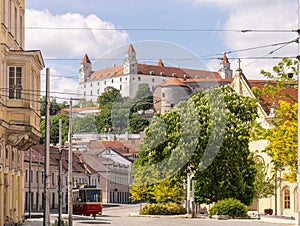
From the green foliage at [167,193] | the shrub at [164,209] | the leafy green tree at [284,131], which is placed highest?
the leafy green tree at [284,131]

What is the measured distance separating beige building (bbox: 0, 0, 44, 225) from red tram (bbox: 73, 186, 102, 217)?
32155mm

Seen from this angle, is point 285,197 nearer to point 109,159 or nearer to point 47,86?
point 109,159

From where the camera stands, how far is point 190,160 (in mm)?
70062

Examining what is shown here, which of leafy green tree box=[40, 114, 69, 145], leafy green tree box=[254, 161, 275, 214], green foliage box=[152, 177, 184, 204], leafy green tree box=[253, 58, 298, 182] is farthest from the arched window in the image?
leafy green tree box=[253, 58, 298, 182]

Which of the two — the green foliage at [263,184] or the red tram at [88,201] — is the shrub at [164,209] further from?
the green foliage at [263,184]

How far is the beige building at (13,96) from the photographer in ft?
115

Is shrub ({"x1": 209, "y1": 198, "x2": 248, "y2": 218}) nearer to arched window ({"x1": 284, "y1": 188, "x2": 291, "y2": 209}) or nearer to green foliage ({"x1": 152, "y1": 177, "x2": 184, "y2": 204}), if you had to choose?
green foliage ({"x1": 152, "y1": 177, "x2": 184, "y2": 204})

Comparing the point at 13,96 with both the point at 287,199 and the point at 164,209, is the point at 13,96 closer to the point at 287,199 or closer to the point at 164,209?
the point at 164,209

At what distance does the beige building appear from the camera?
115 ft

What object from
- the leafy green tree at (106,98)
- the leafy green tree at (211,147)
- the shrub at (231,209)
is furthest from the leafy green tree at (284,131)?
the leafy green tree at (106,98)

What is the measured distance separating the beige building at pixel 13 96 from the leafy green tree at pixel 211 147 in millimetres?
31773

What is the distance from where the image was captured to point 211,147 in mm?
69250

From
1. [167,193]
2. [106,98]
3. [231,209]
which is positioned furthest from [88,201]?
[106,98]

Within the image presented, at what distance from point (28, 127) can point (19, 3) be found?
784 centimetres
